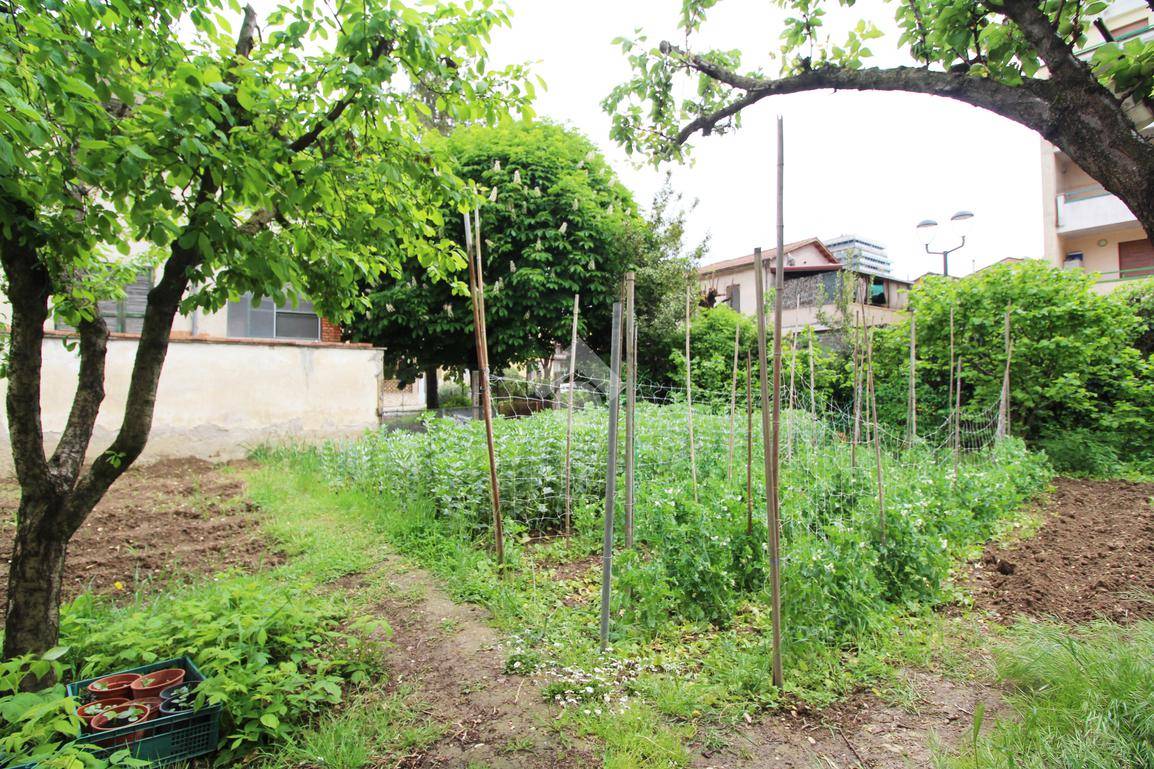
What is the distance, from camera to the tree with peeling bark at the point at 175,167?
185 centimetres

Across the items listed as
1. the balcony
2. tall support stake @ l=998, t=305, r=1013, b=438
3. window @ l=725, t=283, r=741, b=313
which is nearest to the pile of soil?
tall support stake @ l=998, t=305, r=1013, b=438

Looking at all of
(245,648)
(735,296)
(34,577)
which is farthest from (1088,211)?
(34,577)

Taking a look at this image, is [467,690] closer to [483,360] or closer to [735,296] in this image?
[483,360]

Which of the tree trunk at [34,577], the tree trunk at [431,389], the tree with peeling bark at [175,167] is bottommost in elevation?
the tree trunk at [34,577]

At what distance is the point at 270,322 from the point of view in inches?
455

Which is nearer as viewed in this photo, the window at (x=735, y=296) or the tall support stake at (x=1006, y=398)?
the tall support stake at (x=1006, y=398)

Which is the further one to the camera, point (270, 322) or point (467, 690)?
point (270, 322)

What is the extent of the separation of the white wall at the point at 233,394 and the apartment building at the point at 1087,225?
16.4 meters

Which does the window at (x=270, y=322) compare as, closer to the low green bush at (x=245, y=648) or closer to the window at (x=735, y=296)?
the low green bush at (x=245, y=648)

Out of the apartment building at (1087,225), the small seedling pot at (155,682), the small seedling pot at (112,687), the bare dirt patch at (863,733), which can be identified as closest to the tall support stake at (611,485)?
the bare dirt patch at (863,733)

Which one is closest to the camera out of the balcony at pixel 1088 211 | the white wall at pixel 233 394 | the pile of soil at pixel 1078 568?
the pile of soil at pixel 1078 568

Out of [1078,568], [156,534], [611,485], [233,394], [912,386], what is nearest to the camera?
[611,485]

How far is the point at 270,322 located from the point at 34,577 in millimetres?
10059

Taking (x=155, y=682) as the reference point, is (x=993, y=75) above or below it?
above
